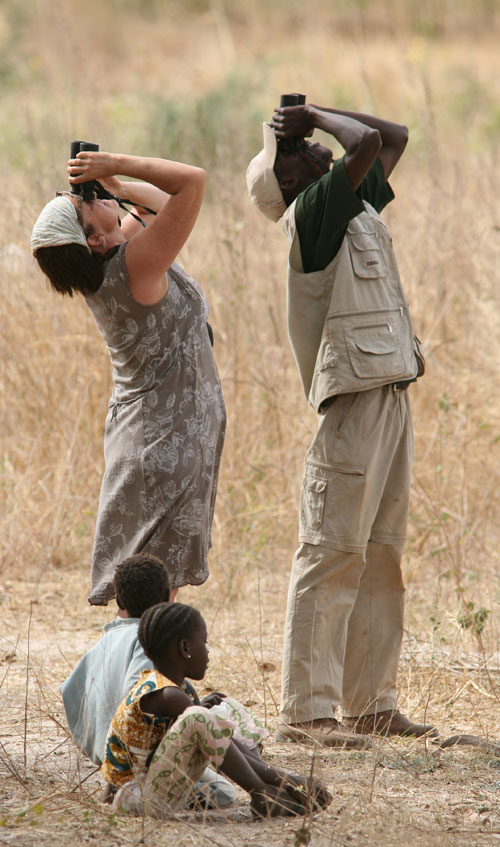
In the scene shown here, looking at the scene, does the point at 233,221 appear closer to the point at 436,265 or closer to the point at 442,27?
the point at 436,265

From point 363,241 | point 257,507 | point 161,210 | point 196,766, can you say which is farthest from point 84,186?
point 257,507

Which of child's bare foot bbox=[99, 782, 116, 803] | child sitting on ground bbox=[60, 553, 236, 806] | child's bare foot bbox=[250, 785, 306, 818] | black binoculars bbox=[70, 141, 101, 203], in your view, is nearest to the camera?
child's bare foot bbox=[250, 785, 306, 818]

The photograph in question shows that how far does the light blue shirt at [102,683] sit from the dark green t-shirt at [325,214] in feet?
3.64

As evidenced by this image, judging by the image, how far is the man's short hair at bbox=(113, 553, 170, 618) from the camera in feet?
8.56

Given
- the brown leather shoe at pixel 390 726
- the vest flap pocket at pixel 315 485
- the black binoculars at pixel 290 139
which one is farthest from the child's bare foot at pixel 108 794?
the black binoculars at pixel 290 139

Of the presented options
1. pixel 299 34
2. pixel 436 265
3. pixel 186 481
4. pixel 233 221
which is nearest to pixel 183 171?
pixel 186 481

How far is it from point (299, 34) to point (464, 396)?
1511 cm

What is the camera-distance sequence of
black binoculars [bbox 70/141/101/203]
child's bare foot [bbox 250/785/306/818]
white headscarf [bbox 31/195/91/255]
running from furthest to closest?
1. black binoculars [bbox 70/141/101/203]
2. white headscarf [bbox 31/195/91/255]
3. child's bare foot [bbox 250/785/306/818]

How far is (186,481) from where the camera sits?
289 cm

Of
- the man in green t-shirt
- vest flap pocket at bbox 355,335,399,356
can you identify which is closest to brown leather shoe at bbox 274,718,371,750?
A: the man in green t-shirt

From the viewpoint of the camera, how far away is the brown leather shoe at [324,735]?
292 centimetres

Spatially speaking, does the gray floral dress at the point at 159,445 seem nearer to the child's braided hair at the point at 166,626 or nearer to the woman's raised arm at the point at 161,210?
the woman's raised arm at the point at 161,210

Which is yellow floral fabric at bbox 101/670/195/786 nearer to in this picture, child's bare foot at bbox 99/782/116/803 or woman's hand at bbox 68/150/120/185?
child's bare foot at bbox 99/782/116/803

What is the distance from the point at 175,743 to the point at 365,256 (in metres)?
1.41
